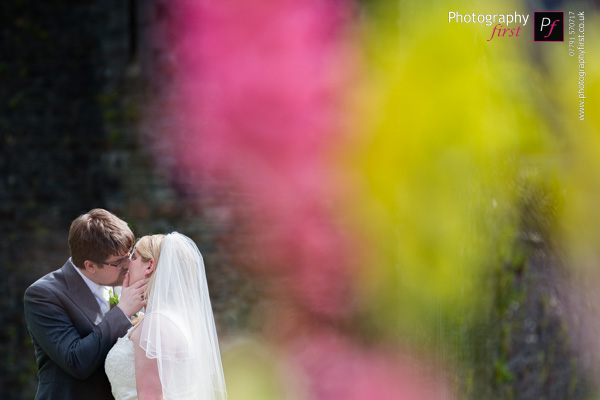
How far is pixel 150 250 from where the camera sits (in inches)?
106

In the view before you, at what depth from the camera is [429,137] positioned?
4.86 metres

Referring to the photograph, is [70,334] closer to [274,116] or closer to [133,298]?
[133,298]

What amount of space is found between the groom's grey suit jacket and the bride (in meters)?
0.07

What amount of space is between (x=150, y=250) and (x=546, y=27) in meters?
3.27

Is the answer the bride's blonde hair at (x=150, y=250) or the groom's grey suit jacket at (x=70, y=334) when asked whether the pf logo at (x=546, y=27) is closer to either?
the bride's blonde hair at (x=150, y=250)

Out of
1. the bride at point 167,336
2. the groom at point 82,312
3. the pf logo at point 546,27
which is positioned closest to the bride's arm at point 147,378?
the bride at point 167,336

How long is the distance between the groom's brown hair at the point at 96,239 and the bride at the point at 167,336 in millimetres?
76

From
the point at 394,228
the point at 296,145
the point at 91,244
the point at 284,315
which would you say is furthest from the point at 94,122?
the point at 91,244

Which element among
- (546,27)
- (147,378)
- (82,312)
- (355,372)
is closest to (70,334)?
(82,312)

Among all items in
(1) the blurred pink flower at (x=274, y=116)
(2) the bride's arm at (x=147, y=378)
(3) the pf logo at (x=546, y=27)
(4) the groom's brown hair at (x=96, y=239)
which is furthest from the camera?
(1) the blurred pink flower at (x=274, y=116)

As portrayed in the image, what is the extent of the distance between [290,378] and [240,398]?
0.41 metres

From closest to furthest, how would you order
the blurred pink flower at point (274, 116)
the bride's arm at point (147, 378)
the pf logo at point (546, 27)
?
the bride's arm at point (147, 378) < the pf logo at point (546, 27) < the blurred pink flower at point (274, 116)

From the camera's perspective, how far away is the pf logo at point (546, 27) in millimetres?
4785

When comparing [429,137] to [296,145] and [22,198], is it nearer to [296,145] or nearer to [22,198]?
[296,145]
